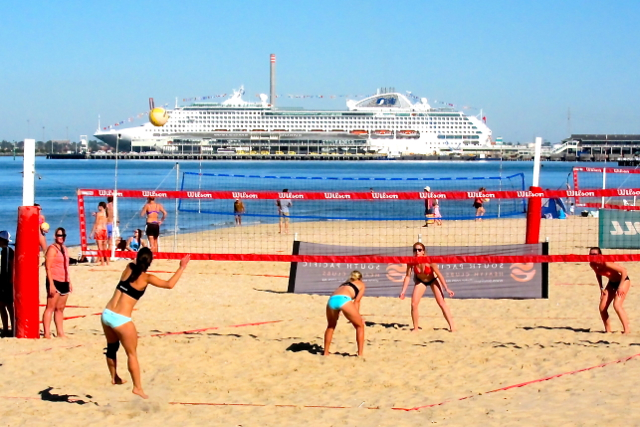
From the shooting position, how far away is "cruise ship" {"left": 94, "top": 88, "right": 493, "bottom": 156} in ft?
375

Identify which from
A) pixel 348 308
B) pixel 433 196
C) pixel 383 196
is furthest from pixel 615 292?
pixel 348 308

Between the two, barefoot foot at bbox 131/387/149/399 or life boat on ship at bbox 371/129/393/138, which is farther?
life boat on ship at bbox 371/129/393/138

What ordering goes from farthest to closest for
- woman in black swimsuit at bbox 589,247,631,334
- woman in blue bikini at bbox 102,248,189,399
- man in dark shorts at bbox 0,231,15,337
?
woman in black swimsuit at bbox 589,247,631,334
man in dark shorts at bbox 0,231,15,337
woman in blue bikini at bbox 102,248,189,399

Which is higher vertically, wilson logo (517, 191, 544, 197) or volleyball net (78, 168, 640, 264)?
wilson logo (517, 191, 544, 197)

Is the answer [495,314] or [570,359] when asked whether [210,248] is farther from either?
[570,359]

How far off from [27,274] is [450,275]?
5.57m

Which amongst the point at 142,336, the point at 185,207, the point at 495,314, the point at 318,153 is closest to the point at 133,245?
the point at 142,336

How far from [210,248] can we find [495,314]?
9076 mm

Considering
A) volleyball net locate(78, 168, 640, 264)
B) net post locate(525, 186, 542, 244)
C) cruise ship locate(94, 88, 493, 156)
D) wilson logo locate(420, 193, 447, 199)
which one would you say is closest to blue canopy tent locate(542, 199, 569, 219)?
volleyball net locate(78, 168, 640, 264)

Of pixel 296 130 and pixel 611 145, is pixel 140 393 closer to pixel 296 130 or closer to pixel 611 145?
pixel 296 130

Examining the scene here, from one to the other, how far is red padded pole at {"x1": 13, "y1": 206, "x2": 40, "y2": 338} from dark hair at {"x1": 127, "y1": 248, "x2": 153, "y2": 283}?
2487 mm

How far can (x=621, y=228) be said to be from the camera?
598 inches

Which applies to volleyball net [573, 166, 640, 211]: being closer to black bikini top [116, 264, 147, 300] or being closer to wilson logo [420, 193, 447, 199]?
wilson logo [420, 193, 447, 199]

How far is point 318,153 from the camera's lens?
118 meters
